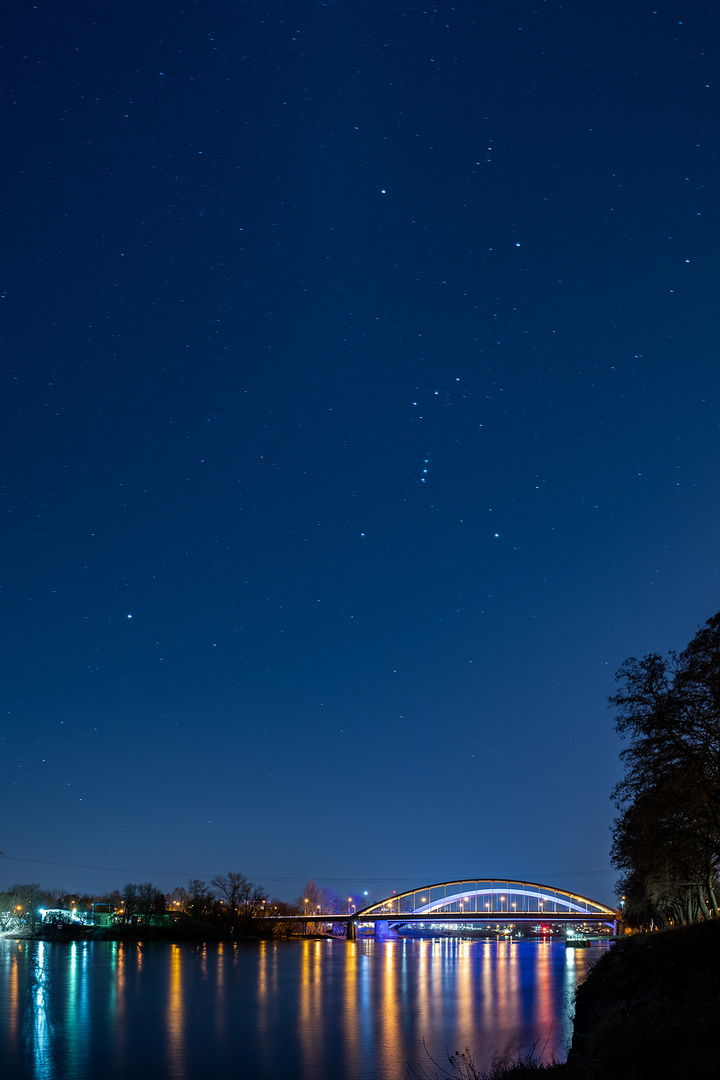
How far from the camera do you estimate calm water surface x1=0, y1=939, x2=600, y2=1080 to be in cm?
2716

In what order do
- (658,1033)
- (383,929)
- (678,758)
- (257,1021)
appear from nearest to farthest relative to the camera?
(658,1033) < (678,758) < (257,1021) < (383,929)

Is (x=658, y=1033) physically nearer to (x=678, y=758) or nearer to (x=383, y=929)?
(x=678, y=758)

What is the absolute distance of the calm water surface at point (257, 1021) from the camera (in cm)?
2716

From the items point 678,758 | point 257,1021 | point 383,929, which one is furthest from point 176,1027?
point 383,929

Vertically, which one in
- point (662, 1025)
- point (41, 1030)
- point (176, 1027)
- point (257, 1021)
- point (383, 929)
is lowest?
point (383, 929)

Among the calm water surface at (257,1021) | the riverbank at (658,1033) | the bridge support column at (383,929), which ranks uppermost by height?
the riverbank at (658,1033)

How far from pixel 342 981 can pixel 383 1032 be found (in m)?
31.6

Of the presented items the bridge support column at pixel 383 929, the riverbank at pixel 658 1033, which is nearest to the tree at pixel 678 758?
the riverbank at pixel 658 1033

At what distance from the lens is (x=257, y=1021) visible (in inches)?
1535

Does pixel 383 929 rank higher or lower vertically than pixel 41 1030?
lower

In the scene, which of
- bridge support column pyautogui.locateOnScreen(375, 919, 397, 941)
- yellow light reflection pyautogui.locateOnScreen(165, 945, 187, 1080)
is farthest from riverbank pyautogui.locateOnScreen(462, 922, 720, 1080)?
bridge support column pyautogui.locateOnScreen(375, 919, 397, 941)

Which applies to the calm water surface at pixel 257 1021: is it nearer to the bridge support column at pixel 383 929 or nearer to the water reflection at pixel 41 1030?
the water reflection at pixel 41 1030

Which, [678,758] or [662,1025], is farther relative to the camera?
[678,758]

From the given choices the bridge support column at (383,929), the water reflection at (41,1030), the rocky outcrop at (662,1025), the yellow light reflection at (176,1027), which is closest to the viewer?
the rocky outcrop at (662,1025)
